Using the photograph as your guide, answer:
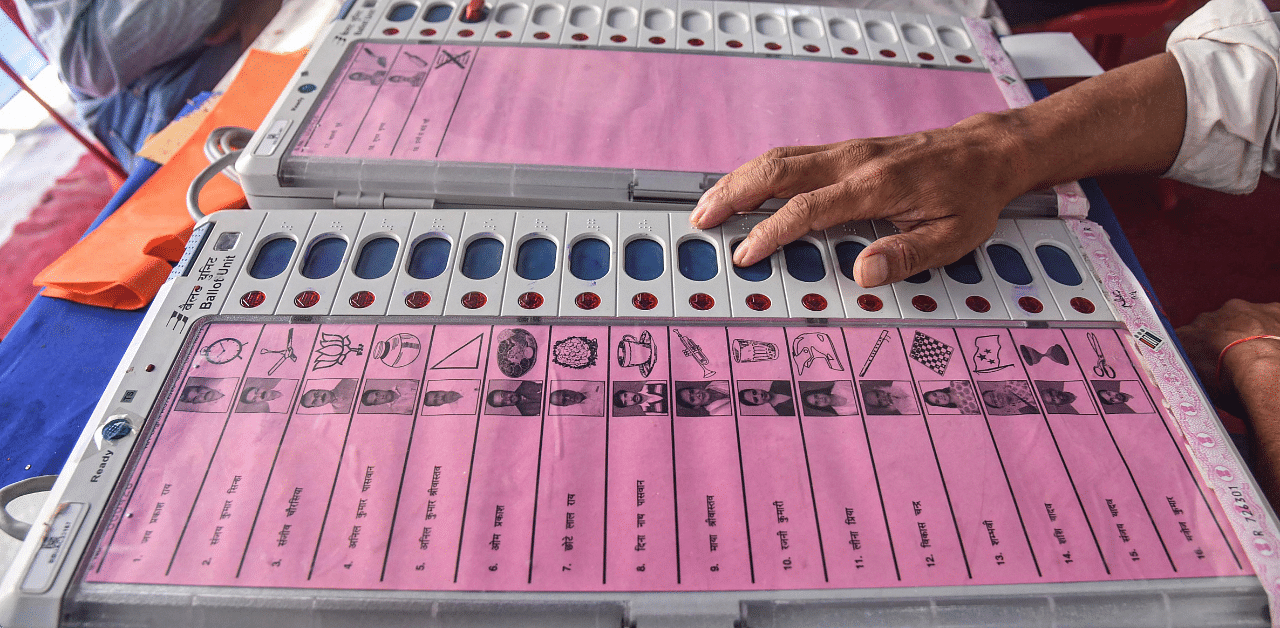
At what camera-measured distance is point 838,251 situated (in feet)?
3.01

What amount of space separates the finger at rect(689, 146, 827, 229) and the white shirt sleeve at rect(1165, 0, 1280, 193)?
657mm

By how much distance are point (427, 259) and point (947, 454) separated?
645 millimetres

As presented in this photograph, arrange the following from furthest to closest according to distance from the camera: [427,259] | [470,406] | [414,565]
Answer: [427,259]
[470,406]
[414,565]

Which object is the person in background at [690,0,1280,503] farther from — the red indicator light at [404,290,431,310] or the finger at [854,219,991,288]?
the red indicator light at [404,290,431,310]

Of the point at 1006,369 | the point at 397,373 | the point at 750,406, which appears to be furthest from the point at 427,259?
the point at 1006,369

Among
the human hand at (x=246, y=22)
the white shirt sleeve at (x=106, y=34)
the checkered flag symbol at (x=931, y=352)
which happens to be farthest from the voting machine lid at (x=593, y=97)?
the human hand at (x=246, y=22)

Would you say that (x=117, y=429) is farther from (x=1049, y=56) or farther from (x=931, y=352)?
(x=1049, y=56)

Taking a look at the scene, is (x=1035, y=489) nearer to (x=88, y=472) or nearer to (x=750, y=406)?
(x=750, y=406)

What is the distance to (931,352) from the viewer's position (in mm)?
777

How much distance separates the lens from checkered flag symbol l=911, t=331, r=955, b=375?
2.51 ft

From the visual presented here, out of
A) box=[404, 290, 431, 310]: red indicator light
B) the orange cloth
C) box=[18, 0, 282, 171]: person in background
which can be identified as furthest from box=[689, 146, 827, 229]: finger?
box=[18, 0, 282, 171]: person in background

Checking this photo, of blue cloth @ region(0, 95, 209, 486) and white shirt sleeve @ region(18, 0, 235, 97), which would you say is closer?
blue cloth @ region(0, 95, 209, 486)

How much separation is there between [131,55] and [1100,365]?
237cm

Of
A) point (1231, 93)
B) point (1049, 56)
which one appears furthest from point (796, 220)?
point (1049, 56)
